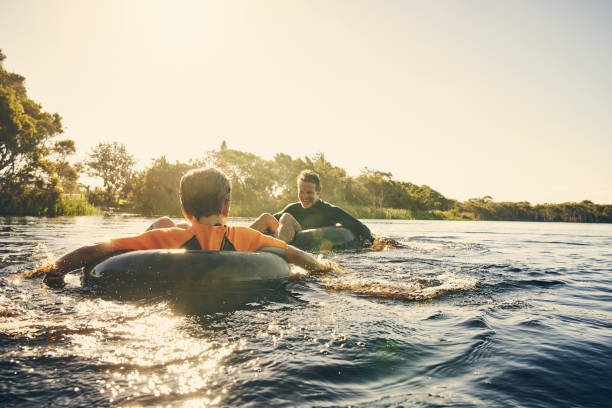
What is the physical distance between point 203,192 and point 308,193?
15.0 ft

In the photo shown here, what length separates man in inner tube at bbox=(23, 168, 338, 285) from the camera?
10.4 feet

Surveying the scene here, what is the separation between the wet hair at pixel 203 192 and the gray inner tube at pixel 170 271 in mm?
403

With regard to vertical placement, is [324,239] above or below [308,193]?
below

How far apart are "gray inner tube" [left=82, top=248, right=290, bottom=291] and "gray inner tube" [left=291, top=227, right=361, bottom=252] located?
11.2 feet

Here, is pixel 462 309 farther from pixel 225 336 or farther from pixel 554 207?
pixel 554 207

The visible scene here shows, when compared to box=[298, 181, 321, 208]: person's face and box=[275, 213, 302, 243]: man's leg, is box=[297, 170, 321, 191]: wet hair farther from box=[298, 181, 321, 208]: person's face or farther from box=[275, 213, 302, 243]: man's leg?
box=[275, 213, 302, 243]: man's leg

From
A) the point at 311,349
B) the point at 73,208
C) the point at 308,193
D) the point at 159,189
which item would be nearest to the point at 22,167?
the point at 73,208

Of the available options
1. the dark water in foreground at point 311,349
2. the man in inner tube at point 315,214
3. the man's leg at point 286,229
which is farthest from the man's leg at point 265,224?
the dark water in foreground at point 311,349

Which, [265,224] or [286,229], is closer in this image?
[265,224]

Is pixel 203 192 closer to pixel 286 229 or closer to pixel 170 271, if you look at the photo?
pixel 170 271

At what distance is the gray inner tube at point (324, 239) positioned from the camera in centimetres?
670

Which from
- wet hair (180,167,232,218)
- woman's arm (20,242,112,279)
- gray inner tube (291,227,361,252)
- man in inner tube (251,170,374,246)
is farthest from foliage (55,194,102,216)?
wet hair (180,167,232,218)

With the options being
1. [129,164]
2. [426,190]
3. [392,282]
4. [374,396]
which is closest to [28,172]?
[392,282]

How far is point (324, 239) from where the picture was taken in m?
6.86
